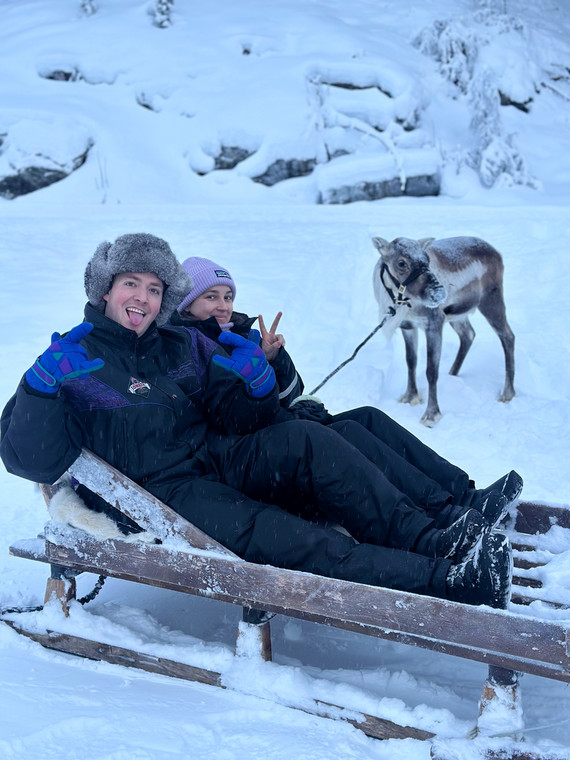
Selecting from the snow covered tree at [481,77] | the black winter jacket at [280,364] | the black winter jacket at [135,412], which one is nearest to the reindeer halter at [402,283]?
the black winter jacket at [280,364]

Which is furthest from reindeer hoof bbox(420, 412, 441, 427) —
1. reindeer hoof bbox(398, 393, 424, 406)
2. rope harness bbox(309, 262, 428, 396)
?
rope harness bbox(309, 262, 428, 396)

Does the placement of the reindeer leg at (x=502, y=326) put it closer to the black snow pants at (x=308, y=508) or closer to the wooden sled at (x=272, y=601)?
the wooden sled at (x=272, y=601)

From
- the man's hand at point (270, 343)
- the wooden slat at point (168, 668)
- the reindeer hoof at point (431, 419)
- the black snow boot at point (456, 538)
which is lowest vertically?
the reindeer hoof at point (431, 419)

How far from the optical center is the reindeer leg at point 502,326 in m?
6.94

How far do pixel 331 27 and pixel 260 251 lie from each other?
582 inches

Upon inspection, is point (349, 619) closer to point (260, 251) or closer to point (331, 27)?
point (260, 251)

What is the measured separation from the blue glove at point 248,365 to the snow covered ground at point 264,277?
1092 millimetres

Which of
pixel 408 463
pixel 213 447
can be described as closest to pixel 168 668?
pixel 213 447

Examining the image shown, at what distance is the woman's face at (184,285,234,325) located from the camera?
3824mm

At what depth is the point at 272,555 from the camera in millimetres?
2732

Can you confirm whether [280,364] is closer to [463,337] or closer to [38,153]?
[463,337]

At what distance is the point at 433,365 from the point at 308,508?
141 inches

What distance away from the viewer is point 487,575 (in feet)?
7.86

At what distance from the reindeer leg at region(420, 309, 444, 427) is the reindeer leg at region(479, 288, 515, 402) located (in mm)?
857
